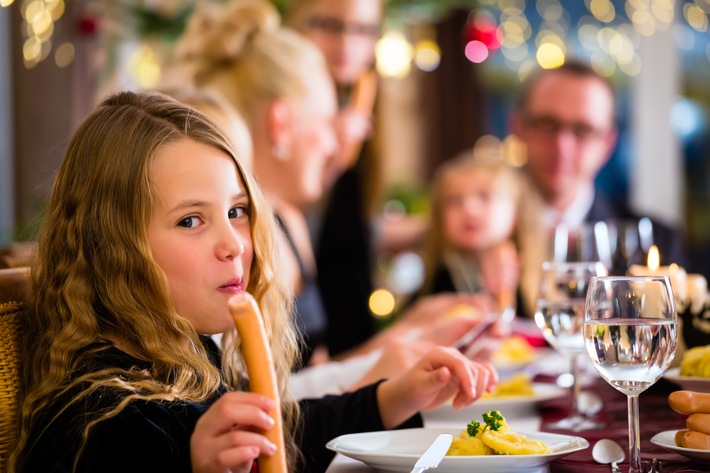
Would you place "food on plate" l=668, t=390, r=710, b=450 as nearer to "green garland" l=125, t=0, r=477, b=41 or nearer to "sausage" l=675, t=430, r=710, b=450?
"sausage" l=675, t=430, r=710, b=450

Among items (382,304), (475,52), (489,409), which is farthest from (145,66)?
(489,409)

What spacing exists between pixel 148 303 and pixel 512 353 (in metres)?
1.21

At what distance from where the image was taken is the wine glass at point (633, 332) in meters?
1.02

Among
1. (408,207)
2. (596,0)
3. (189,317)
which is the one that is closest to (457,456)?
(189,317)

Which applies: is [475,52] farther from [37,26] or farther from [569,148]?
[37,26]

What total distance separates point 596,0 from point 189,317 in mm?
4951

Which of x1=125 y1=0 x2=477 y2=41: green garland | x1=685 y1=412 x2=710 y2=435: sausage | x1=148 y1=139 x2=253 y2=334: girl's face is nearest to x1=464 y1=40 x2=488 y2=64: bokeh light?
x1=125 y1=0 x2=477 y2=41: green garland

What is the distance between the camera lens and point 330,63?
361 cm

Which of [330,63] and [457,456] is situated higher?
[330,63]

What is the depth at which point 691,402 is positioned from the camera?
3.60 feet

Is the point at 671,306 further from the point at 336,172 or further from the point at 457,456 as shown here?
the point at 336,172

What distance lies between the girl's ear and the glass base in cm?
138

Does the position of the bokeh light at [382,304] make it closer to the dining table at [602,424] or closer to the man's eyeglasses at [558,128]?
the man's eyeglasses at [558,128]

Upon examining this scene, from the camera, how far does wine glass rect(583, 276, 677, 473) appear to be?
102 cm
